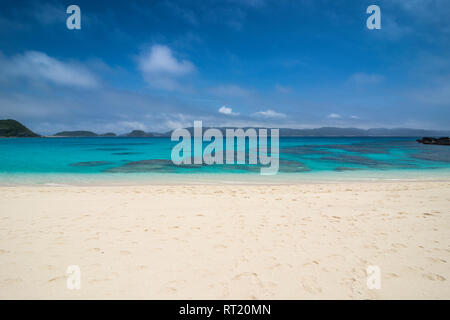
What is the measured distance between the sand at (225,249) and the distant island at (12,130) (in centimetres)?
22373

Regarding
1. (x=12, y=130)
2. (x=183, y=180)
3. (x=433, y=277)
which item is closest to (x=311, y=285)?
(x=433, y=277)

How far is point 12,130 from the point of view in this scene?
165750 mm

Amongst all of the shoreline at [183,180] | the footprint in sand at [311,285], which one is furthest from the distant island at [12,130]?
the footprint in sand at [311,285]

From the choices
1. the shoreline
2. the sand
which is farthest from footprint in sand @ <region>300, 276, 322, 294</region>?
the shoreline

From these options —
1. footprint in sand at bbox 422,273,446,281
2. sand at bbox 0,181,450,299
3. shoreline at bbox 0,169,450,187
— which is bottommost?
footprint in sand at bbox 422,273,446,281

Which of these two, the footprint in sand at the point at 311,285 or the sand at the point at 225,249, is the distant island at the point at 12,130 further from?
the footprint in sand at the point at 311,285

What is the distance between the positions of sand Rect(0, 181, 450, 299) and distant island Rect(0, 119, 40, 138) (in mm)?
223732

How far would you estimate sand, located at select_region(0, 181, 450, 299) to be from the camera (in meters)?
3.30

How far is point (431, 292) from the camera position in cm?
325

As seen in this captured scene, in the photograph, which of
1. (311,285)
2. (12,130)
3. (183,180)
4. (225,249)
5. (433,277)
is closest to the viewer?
(311,285)

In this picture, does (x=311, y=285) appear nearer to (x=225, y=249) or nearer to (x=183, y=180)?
(x=225, y=249)

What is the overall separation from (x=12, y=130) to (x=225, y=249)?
23226cm

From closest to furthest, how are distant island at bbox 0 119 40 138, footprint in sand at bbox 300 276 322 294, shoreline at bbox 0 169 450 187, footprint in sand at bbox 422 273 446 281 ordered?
footprint in sand at bbox 300 276 322 294, footprint in sand at bbox 422 273 446 281, shoreline at bbox 0 169 450 187, distant island at bbox 0 119 40 138

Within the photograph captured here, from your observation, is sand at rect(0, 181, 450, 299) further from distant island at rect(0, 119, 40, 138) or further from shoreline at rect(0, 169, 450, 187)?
distant island at rect(0, 119, 40, 138)
